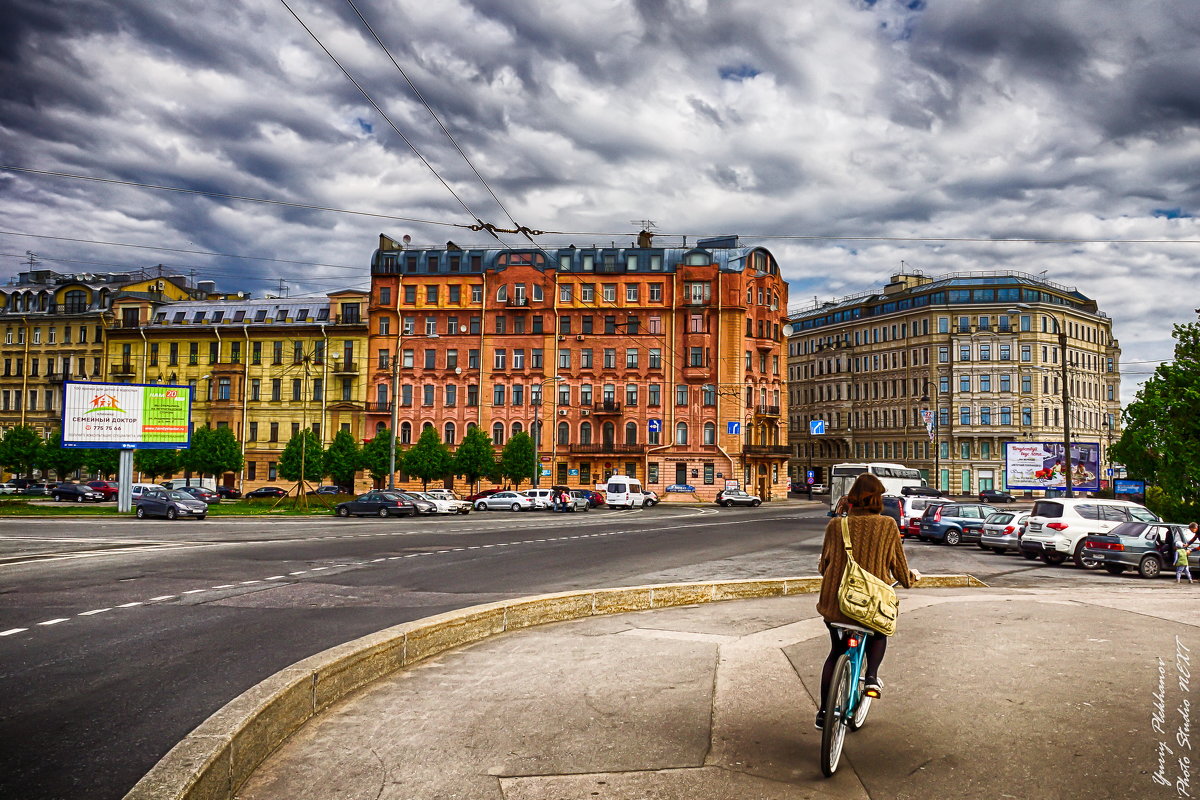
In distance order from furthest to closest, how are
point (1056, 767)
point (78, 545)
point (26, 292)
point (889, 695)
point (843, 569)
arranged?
point (26, 292), point (78, 545), point (889, 695), point (843, 569), point (1056, 767)

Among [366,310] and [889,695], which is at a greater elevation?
[366,310]

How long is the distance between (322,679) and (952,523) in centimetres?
2952

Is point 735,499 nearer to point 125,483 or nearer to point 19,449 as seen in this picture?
point 125,483

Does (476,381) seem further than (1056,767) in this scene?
Yes

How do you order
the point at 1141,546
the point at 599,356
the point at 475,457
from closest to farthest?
the point at 1141,546
the point at 475,457
the point at 599,356

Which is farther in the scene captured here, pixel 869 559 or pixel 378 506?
pixel 378 506

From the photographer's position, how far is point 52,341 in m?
87.8

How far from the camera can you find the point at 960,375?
94.7 m

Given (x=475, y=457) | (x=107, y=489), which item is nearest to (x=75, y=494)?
(x=107, y=489)

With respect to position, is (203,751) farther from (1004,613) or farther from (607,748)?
(1004,613)

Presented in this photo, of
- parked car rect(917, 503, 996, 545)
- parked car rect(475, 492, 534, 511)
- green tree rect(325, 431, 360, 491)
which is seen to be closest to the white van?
parked car rect(475, 492, 534, 511)

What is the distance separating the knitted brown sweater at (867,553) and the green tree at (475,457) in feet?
215

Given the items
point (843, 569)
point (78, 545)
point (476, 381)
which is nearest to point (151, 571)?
point (78, 545)

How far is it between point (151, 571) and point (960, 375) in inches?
3517
